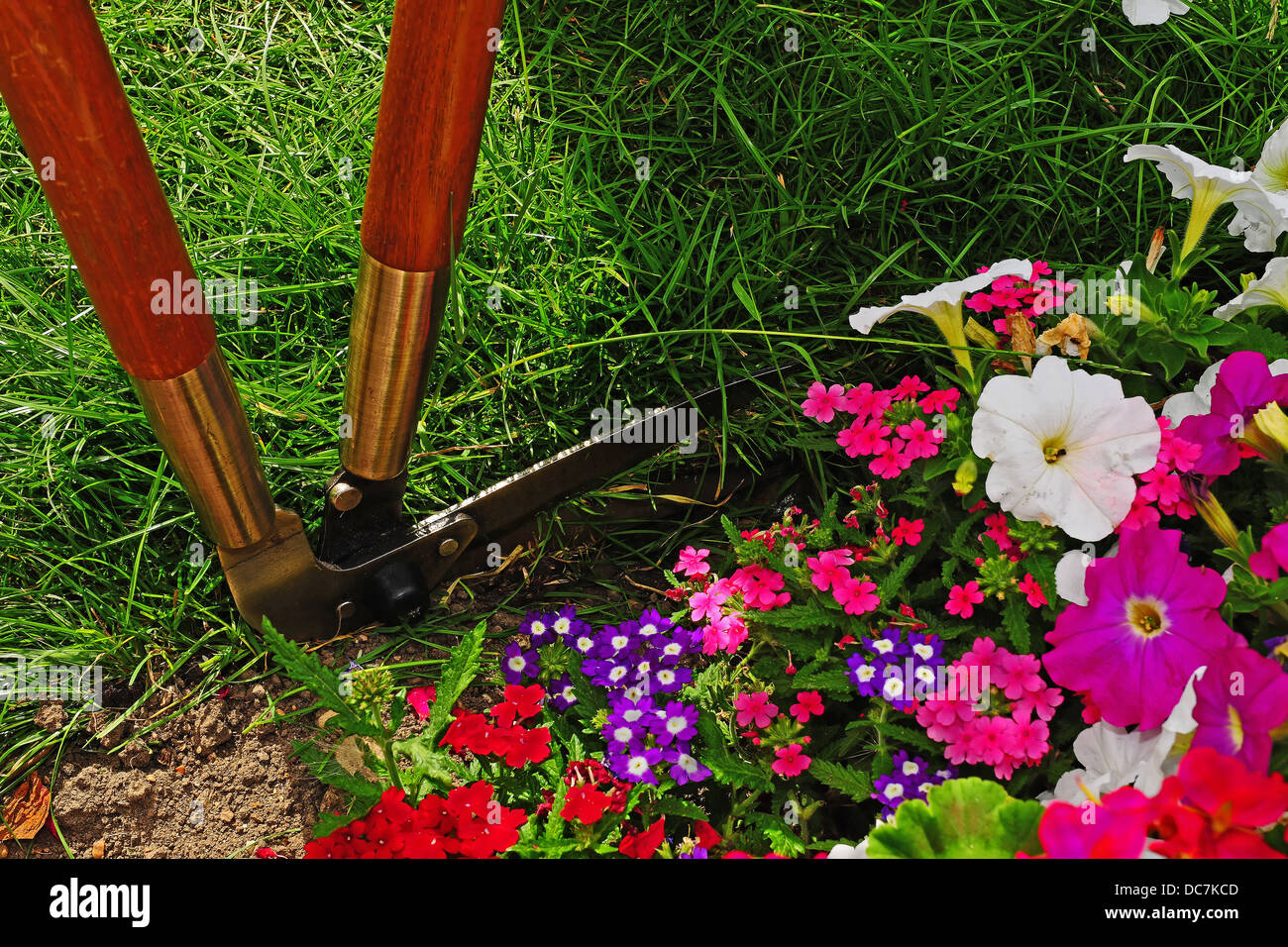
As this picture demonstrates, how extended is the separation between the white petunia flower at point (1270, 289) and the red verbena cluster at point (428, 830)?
49.2 inches

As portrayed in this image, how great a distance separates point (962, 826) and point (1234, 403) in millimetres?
693

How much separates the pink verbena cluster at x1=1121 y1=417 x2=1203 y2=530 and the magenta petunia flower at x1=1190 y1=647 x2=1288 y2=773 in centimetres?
33

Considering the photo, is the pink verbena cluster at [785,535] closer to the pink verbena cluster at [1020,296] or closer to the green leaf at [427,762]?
the pink verbena cluster at [1020,296]

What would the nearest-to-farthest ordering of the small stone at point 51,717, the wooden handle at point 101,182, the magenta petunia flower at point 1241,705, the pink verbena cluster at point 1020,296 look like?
the magenta petunia flower at point 1241,705 → the wooden handle at point 101,182 → the pink verbena cluster at point 1020,296 → the small stone at point 51,717

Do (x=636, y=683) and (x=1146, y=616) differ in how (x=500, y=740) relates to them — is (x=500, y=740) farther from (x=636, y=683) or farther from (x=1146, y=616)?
(x=1146, y=616)

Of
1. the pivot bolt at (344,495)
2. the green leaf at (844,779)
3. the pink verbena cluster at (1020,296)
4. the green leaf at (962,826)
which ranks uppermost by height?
the pink verbena cluster at (1020,296)

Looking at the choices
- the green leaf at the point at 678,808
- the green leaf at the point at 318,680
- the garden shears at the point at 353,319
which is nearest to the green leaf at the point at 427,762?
the green leaf at the point at 318,680

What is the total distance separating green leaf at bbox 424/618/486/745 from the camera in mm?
1272

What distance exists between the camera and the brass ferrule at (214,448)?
133 cm

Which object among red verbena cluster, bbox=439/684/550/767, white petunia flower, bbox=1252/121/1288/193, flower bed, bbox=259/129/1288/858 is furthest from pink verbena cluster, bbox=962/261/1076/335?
red verbena cluster, bbox=439/684/550/767

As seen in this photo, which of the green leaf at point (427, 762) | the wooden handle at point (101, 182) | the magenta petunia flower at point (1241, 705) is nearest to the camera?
the magenta petunia flower at point (1241, 705)

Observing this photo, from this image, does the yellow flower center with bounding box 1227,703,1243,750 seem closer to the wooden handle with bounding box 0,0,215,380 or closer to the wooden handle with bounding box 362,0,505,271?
the wooden handle with bounding box 362,0,505,271

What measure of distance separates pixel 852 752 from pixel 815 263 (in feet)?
3.71

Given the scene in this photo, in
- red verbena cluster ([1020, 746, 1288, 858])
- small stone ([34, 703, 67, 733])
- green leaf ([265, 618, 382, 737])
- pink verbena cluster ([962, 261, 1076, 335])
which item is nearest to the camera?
red verbena cluster ([1020, 746, 1288, 858])
